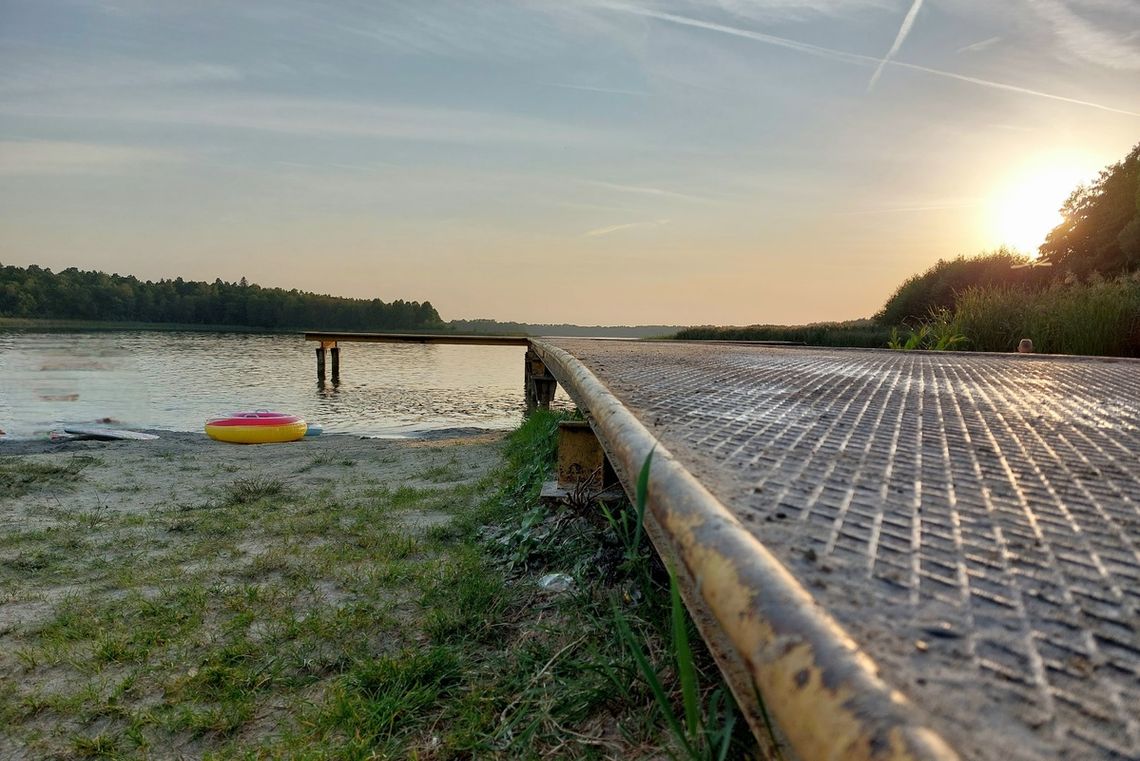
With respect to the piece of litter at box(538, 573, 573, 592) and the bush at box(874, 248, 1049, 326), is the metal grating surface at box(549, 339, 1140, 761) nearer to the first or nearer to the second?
the piece of litter at box(538, 573, 573, 592)

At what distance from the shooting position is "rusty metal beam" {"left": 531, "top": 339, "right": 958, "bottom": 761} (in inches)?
20.7

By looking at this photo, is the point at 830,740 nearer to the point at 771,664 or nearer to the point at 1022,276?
the point at 771,664

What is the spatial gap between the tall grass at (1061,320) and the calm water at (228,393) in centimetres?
877

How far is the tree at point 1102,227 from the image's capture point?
26.9m

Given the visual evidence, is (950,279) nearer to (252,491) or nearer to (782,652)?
(252,491)

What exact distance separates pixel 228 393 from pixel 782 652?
21620 millimetres

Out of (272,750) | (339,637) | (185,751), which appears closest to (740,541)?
(272,750)

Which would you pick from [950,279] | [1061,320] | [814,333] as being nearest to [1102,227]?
[950,279]

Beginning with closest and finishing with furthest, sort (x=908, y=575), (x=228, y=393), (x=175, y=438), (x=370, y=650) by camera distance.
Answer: (x=908, y=575) < (x=370, y=650) < (x=175, y=438) < (x=228, y=393)

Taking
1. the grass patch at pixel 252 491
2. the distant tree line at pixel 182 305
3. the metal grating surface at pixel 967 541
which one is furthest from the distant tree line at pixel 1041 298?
the distant tree line at pixel 182 305

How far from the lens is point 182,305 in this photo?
8338 centimetres

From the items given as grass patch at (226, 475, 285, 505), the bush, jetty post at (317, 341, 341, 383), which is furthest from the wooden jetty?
jetty post at (317, 341, 341, 383)

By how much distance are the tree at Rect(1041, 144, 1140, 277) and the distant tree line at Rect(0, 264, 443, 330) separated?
54955 millimetres

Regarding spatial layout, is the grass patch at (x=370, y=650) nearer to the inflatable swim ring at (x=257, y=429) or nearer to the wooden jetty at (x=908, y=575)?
the wooden jetty at (x=908, y=575)
